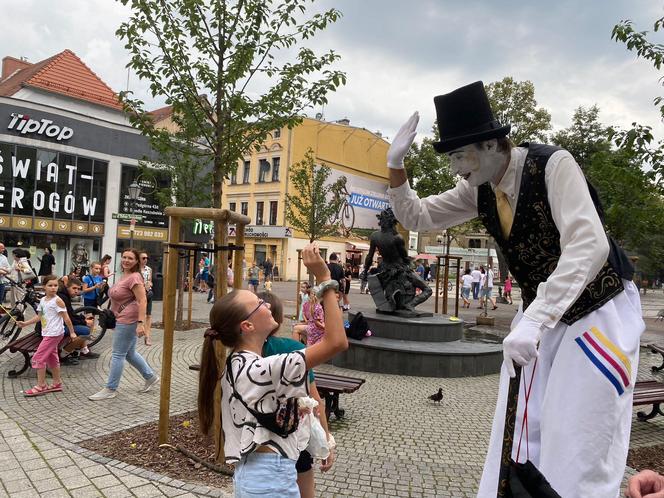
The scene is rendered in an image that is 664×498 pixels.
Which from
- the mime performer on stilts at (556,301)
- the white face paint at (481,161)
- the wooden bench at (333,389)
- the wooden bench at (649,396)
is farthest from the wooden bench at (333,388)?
the white face paint at (481,161)

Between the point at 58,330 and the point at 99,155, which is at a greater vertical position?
the point at 99,155

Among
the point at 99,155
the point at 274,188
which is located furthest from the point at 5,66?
the point at 274,188

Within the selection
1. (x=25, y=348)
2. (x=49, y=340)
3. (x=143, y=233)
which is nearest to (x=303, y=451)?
(x=49, y=340)

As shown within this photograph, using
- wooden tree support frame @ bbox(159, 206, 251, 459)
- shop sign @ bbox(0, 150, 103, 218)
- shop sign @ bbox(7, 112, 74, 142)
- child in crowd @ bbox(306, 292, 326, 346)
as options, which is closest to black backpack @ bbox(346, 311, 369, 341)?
child in crowd @ bbox(306, 292, 326, 346)

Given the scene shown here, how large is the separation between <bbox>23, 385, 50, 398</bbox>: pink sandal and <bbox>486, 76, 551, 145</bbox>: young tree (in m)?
26.1

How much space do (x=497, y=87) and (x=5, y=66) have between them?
97.7 ft

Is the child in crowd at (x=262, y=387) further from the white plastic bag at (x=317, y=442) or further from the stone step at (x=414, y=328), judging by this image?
the stone step at (x=414, y=328)

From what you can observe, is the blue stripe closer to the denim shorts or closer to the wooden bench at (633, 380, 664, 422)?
the denim shorts

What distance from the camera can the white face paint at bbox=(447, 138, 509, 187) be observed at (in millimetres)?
2053

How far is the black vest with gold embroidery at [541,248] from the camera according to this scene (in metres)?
1.89

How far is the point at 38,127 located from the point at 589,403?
23.7m

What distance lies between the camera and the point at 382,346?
878 centimetres

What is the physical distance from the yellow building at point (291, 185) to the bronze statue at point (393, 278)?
28149mm

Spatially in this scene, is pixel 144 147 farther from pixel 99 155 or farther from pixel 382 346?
pixel 382 346
